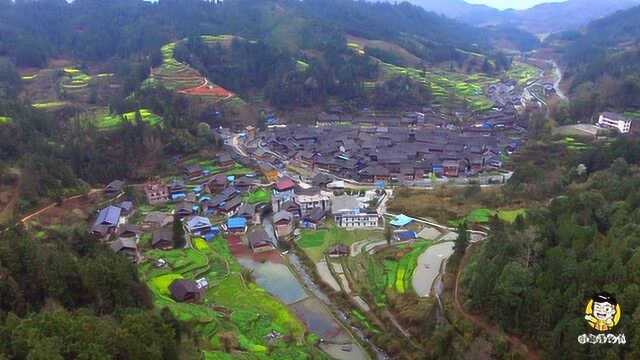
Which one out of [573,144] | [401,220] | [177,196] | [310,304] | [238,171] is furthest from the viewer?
[238,171]

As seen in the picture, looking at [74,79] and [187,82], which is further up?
[187,82]

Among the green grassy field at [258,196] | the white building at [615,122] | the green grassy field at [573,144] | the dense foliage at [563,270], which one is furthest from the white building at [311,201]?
the white building at [615,122]

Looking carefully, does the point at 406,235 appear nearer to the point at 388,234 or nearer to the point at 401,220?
the point at 388,234

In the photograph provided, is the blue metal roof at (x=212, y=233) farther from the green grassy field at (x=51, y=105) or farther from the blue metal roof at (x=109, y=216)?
the green grassy field at (x=51, y=105)

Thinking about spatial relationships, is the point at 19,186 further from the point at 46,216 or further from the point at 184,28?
the point at 184,28

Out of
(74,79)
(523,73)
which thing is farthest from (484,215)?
(523,73)

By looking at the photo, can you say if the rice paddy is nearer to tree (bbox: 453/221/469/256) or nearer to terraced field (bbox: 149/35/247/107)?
terraced field (bbox: 149/35/247/107)

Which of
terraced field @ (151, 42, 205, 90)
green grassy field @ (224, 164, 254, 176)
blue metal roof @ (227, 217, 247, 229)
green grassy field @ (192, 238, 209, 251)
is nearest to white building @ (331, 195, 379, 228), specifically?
blue metal roof @ (227, 217, 247, 229)
